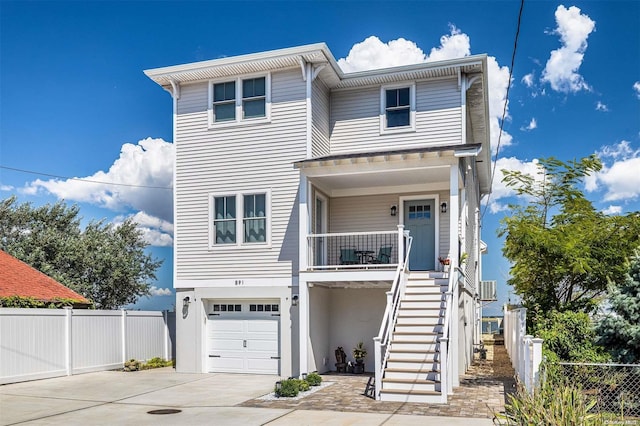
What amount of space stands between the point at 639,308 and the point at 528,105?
18534 mm

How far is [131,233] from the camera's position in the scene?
31406 millimetres

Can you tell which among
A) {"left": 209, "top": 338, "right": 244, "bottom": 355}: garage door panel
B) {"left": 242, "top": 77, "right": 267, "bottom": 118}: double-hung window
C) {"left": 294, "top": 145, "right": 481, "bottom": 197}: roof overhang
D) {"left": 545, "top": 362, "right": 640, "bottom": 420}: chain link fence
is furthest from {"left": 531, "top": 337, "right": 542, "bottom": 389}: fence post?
{"left": 242, "top": 77, "right": 267, "bottom": 118}: double-hung window

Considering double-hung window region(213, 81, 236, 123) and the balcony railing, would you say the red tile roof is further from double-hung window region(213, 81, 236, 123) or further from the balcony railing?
the balcony railing

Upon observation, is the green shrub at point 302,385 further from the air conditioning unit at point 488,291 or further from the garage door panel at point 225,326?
the air conditioning unit at point 488,291

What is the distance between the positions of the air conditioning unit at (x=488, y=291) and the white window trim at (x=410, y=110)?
1370 cm

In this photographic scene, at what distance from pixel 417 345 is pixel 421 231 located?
4498 millimetres

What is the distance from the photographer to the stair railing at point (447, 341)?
37.9ft

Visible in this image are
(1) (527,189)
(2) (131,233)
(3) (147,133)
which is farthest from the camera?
(2) (131,233)

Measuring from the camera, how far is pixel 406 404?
11.5 meters

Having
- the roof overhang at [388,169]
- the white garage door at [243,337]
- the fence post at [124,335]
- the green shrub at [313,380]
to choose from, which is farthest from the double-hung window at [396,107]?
the fence post at [124,335]

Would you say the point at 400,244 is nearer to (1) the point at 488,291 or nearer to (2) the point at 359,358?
(2) the point at 359,358

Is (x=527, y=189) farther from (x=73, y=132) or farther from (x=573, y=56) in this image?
(x=73, y=132)

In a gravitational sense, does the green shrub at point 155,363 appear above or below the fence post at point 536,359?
below

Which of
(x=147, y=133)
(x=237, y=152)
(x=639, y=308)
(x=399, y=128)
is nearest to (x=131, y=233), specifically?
(x=147, y=133)
